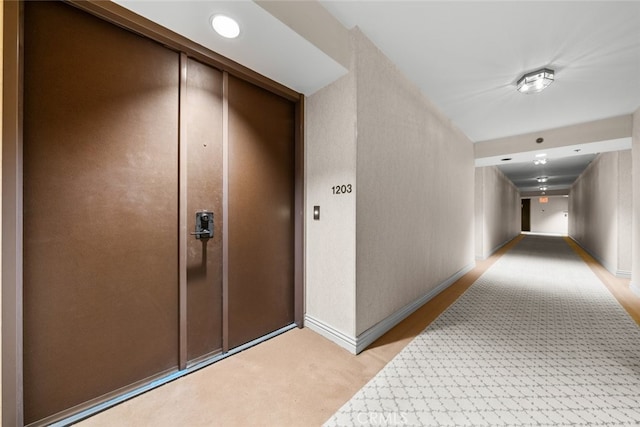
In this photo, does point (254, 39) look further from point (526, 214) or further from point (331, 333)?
point (526, 214)

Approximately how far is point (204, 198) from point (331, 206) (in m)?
1.08

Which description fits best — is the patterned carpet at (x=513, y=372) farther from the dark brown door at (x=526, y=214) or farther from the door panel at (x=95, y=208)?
the dark brown door at (x=526, y=214)

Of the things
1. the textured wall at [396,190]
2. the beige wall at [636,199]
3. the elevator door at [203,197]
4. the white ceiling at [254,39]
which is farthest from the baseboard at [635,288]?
the elevator door at [203,197]

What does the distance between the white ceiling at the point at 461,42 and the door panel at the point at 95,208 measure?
40cm

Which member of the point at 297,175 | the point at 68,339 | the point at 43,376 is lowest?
→ the point at 43,376

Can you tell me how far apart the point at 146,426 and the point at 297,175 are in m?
2.07

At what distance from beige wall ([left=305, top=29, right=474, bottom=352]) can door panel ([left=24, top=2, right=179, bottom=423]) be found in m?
1.22

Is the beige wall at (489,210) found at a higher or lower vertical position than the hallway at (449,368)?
higher

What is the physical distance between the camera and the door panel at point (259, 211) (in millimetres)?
1962

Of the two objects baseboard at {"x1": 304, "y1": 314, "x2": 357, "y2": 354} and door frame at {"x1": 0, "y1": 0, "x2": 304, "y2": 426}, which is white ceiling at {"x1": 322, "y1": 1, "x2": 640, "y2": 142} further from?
baseboard at {"x1": 304, "y1": 314, "x2": 357, "y2": 354}

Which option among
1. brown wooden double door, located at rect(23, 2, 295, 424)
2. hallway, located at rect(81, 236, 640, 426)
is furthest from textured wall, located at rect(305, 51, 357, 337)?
brown wooden double door, located at rect(23, 2, 295, 424)

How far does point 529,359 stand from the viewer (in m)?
1.86

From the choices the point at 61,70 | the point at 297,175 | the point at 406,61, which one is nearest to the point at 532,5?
the point at 406,61

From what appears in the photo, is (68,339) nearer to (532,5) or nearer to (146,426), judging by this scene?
(146,426)
